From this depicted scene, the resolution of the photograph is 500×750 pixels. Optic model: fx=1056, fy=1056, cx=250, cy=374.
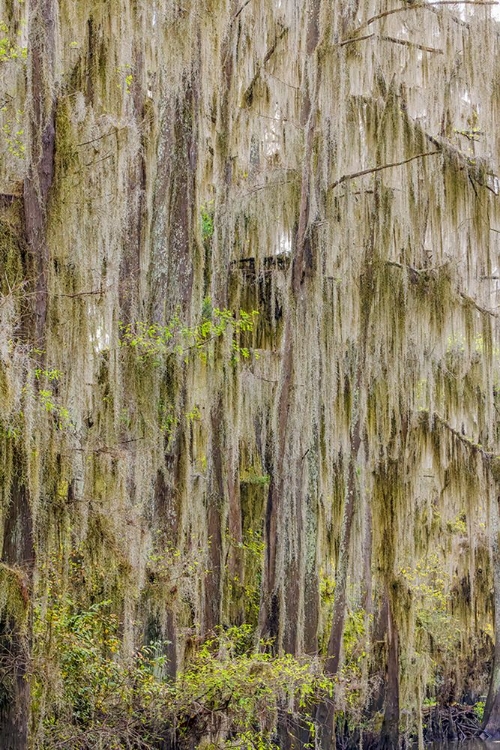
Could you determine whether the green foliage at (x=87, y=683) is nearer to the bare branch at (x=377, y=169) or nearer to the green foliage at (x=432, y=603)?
the bare branch at (x=377, y=169)

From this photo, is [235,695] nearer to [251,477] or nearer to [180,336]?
[180,336]

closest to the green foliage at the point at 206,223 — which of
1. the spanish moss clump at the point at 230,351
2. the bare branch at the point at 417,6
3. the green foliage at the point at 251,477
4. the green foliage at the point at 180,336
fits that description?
the spanish moss clump at the point at 230,351

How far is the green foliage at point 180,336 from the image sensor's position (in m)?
9.62

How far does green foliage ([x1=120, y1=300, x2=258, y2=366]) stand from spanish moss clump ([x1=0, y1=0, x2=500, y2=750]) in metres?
0.04

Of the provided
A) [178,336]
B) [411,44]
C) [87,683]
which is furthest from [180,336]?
[411,44]

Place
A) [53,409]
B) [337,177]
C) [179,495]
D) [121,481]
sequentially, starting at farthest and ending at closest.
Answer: [337,177], [179,495], [121,481], [53,409]

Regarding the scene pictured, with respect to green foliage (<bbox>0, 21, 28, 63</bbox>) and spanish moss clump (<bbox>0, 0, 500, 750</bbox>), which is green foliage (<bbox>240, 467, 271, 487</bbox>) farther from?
green foliage (<bbox>0, 21, 28, 63</bbox>)

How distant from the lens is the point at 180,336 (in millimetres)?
10219

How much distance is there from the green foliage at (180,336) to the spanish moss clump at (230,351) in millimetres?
38

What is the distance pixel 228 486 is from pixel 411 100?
538cm

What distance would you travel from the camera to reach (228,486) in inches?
508

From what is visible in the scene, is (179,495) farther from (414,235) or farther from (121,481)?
(414,235)

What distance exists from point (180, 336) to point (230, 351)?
0.89 m

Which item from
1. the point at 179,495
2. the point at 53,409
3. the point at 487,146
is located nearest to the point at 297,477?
the point at 179,495
